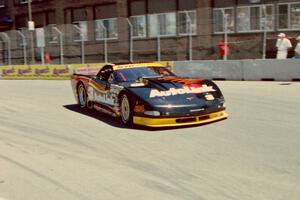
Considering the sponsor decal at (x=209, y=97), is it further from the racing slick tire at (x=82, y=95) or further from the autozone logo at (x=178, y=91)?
the racing slick tire at (x=82, y=95)

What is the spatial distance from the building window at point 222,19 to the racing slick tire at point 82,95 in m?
15.4

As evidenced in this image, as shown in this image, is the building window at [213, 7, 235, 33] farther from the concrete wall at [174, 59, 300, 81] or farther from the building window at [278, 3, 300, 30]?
the concrete wall at [174, 59, 300, 81]

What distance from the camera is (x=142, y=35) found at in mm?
30156

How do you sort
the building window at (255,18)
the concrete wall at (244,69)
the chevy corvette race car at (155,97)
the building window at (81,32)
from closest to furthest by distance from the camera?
the chevy corvette race car at (155,97)
the concrete wall at (244,69)
the building window at (255,18)
the building window at (81,32)

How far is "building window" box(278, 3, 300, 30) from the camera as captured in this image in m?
23.3

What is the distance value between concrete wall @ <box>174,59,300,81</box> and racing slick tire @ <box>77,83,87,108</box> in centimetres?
885

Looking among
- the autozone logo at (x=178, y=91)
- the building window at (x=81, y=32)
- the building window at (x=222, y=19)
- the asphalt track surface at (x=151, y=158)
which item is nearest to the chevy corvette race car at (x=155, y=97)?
the autozone logo at (x=178, y=91)

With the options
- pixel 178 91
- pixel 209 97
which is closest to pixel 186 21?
pixel 209 97

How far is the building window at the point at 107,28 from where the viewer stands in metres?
31.9

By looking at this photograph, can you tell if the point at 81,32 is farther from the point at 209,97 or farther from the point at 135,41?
the point at 209,97

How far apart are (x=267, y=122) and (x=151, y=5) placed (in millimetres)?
22460

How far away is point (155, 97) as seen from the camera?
8.37 meters

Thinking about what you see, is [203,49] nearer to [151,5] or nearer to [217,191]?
[151,5]

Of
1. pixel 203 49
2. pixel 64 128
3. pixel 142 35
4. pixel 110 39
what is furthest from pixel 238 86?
pixel 110 39
